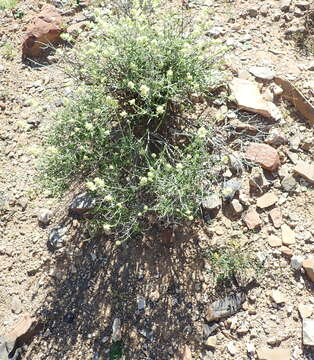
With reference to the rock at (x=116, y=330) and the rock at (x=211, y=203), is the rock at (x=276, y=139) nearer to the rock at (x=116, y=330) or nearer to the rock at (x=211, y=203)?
the rock at (x=211, y=203)

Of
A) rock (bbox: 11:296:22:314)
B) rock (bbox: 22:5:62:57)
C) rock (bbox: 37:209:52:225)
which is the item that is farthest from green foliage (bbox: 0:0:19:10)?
rock (bbox: 11:296:22:314)

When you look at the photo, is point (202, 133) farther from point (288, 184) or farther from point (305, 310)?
point (305, 310)

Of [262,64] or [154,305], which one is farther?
[262,64]

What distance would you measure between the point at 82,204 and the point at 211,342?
168 cm

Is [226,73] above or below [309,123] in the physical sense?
above

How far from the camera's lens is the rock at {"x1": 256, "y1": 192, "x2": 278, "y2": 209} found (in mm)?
3682

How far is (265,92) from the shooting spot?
4191 mm

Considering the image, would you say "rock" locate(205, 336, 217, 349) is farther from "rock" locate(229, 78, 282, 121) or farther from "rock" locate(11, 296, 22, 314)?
"rock" locate(229, 78, 282, 121)

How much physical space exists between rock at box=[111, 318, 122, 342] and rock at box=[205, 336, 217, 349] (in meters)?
0.73

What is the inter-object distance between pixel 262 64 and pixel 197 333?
9.27 feet

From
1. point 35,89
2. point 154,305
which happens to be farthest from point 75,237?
point 35,89

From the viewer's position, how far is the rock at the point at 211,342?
331 cm

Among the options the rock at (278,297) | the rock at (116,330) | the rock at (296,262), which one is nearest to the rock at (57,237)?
the rock at (116,330)

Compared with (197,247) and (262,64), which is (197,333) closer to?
(197,247)
